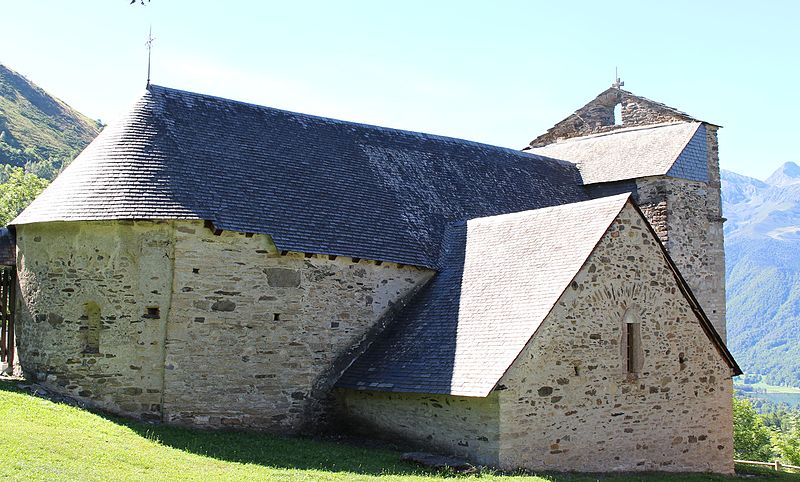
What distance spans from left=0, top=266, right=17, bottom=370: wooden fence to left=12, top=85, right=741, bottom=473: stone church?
104 centimetres

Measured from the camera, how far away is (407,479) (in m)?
14.9

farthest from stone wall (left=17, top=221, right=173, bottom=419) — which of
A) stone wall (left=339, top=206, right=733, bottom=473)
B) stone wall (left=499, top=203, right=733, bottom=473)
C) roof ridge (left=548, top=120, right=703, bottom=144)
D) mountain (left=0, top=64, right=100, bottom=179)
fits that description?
mountain (left=0, top=64, right=100, bottom=179)

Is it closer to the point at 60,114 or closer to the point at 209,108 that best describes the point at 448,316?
the point at 209,108

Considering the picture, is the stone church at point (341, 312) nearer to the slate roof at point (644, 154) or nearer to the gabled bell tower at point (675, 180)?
the gabled bell tower at point (675, 180)

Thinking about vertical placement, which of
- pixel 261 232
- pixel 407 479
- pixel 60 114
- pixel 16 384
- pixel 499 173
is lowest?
pixel 407 479

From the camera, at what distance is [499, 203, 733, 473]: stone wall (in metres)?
16.9

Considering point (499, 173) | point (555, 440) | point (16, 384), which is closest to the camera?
point (555, 440)

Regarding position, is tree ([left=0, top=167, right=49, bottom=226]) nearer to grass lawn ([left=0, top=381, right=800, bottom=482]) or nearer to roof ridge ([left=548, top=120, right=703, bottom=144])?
grass lawn ([left=0, top=381, right=800, bottom=482])

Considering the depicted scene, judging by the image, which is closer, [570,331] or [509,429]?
[509,429]

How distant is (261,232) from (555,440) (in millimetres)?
7427

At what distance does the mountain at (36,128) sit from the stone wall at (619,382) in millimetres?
71803

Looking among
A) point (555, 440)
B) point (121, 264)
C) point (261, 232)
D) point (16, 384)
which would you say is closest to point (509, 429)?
point (555, 440)

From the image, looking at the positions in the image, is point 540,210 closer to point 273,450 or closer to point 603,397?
point 603,397

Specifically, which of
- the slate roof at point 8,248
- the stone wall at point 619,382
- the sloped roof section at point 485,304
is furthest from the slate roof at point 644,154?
the slate roof at point 8,248
